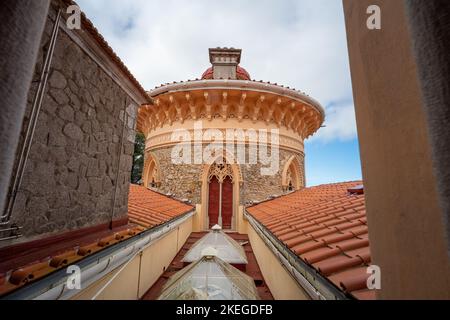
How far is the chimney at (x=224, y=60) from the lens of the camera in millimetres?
11172

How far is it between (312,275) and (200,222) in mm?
7846

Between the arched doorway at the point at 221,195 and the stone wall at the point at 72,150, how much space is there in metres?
6.13

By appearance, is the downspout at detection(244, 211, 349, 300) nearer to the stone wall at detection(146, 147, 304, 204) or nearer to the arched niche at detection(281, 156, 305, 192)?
the stone wall at detection(146, 147, 304, 204)

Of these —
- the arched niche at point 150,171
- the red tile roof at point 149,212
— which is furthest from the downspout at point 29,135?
the arched niche at point 150,171

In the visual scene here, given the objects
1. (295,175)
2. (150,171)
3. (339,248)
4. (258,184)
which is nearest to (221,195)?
(258,184)

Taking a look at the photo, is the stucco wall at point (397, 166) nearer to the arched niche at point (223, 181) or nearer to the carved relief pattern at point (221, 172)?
the arched niche at point (223, 181)

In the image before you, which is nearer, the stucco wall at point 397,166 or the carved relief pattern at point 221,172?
the stucco wall at point 397,166

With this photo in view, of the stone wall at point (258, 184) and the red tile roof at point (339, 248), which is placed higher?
the stone wall at point (258, 184)

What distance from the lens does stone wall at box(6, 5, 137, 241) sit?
2.07 meters

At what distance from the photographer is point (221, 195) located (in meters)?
9.70

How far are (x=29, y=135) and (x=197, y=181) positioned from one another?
304 inches

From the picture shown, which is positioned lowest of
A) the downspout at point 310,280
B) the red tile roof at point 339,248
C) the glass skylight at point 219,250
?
the glass skylight at point 219,250

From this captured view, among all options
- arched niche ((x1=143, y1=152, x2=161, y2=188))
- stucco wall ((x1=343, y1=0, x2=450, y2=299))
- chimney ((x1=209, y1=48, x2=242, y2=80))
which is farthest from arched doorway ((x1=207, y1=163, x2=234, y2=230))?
stucco wall ((x1=343, y1=0, x2=450, y2=299))

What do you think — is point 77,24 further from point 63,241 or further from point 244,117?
point 244,117
